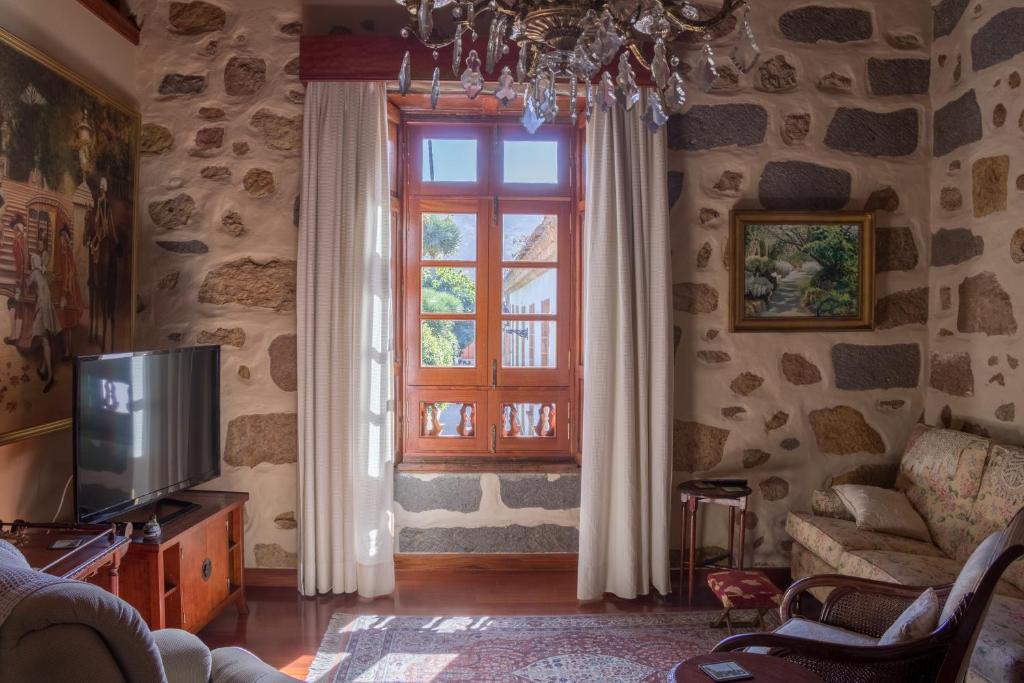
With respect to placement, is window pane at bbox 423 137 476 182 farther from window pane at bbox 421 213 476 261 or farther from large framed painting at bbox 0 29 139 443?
large framed painting at bbox 0 29 139 443

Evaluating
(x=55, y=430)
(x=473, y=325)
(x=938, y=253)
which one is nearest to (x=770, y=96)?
(x=938, y=253)

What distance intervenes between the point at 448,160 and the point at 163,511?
2.34 metres

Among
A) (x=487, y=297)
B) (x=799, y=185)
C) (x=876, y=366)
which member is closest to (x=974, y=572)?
(x=876, y=366)

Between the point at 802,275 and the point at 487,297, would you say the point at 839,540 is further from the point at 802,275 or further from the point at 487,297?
the point at 487,297

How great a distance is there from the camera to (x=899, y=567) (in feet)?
9.55

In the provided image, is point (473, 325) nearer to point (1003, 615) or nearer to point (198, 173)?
point (198, 173)

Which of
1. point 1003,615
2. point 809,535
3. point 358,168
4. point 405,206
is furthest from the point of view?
point 405,206

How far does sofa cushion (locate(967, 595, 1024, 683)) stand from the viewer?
2.19 metres

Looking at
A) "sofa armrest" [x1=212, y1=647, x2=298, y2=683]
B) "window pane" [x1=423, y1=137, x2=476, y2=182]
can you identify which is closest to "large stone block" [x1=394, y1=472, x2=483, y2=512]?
"window pane" [x1=423, y1=137, x2=476, y2=182]

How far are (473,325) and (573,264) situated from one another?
659mm

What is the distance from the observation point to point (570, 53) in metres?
1.82

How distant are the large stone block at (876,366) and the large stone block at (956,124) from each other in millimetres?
1014

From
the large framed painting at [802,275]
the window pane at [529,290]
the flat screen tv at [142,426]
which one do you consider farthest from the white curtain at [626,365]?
the flat screen tv at [142,426]

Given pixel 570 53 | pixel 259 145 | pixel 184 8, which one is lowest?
pixel 570 53
